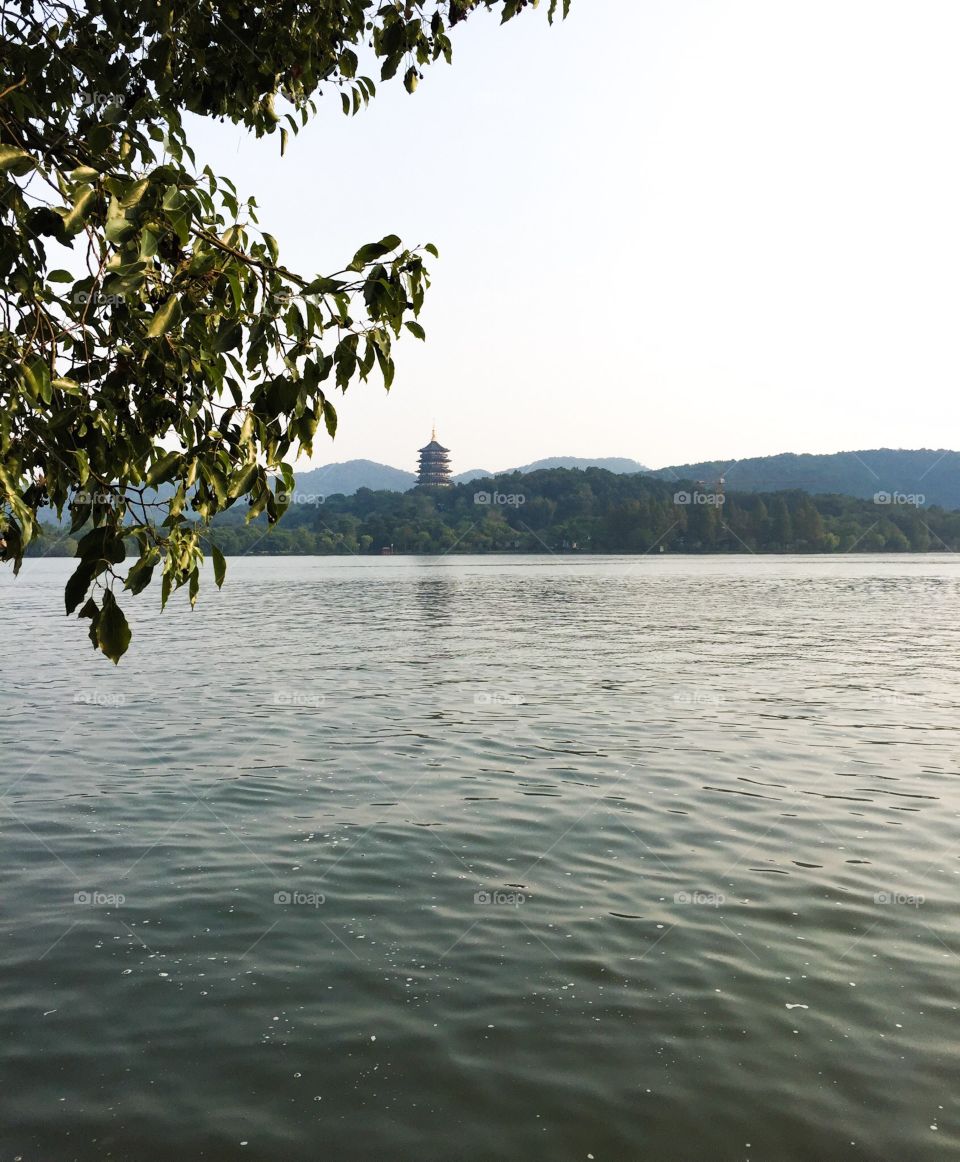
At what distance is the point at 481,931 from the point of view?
32.0 feet

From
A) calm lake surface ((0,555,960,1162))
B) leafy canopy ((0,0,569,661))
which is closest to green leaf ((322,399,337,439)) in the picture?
leafy canopy ((0,0,569,661))

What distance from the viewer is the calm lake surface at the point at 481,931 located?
6.67 m

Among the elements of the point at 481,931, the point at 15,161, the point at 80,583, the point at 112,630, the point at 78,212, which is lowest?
the point at 481,931

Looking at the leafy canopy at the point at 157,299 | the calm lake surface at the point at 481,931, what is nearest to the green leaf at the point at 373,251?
the leafy canopy at the point at 157,299

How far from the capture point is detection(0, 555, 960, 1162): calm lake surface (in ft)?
21.9

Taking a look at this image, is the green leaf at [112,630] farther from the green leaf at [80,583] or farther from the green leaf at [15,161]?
the green leaf at [15,161]

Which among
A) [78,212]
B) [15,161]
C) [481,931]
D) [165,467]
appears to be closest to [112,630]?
[165,467]

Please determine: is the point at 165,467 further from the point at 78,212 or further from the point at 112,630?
the point at 78,212

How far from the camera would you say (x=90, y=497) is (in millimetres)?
4816

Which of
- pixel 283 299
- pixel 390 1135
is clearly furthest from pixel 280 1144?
pixel 283 299

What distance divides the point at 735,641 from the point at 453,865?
29.7m

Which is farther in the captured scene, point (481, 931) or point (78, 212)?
point (481, 931)

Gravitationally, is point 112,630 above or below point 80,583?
below

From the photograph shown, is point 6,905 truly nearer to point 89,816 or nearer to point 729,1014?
point 89,816
